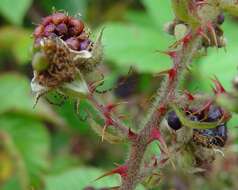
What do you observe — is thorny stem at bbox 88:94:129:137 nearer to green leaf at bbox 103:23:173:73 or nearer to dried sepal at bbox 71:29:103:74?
dried sepal at bbox 71:29:103:74

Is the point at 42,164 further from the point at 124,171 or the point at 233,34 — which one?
the point at 124,171

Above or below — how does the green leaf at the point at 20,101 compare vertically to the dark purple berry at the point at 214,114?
below

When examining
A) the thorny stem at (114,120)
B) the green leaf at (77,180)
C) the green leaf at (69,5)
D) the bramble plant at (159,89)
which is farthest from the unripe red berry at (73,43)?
the green leaf at (69,5)

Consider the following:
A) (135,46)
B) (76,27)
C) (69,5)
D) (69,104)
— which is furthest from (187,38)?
(69,5)

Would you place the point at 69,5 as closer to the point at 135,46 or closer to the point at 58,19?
the point at 135,46

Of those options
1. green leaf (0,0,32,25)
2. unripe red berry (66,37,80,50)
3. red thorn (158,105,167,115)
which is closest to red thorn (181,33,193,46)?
red thorn (158,105,167,115)

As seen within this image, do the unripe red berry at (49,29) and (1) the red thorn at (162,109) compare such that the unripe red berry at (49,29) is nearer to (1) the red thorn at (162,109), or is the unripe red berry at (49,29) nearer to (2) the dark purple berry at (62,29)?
(2) the dark purple berry at (62,29)
